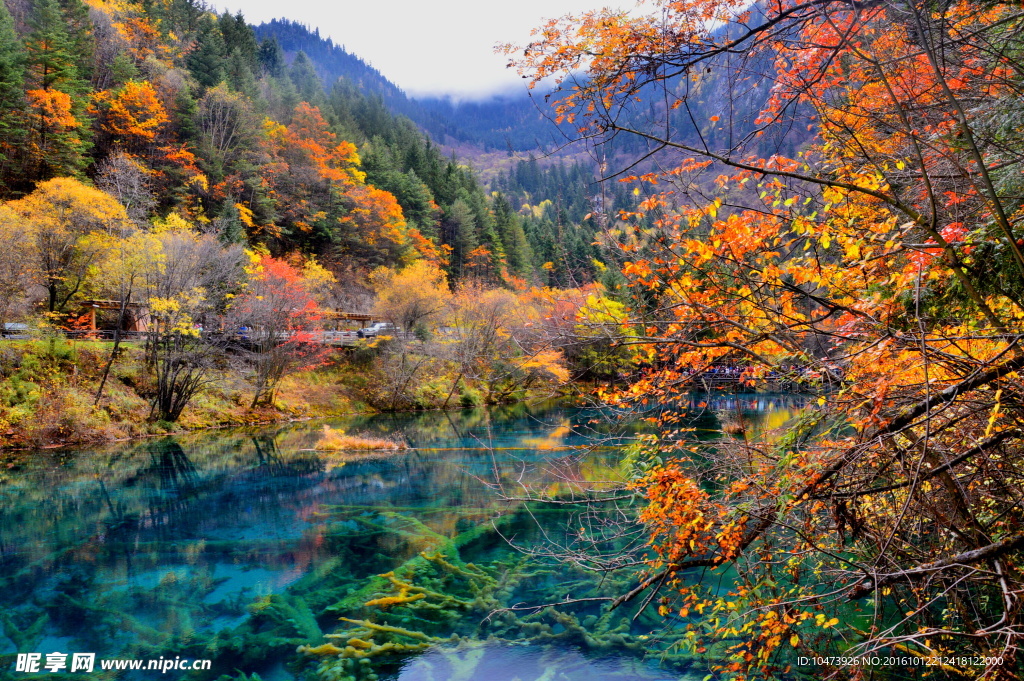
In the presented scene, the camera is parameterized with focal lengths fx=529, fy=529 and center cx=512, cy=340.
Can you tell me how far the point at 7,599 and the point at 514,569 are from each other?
7.44 metres

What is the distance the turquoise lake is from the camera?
6.35 metres

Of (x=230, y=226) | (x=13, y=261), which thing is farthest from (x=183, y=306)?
(x=230, y=226)

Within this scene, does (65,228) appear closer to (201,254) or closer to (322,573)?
(201,254)

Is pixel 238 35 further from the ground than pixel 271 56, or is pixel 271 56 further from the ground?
pixel 271 56

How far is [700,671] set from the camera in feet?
19.7

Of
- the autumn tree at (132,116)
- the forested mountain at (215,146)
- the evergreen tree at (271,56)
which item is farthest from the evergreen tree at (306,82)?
the autumn tree at (132,116)

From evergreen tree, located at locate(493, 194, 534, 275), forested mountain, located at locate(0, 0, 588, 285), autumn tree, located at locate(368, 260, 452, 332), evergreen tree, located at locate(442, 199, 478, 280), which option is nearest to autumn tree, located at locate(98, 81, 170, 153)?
forested mountain, located at locate(0, 0, 588, 285)

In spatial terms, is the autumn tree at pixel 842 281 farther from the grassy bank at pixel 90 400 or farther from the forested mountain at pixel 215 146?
the grassy bank at pixel 90 400

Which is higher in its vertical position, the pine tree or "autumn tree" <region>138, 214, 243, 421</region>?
the pine tree

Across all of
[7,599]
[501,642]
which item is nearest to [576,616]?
[501,642]

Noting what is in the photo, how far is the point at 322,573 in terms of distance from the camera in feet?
29.0

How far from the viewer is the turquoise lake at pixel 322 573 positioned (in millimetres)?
6352

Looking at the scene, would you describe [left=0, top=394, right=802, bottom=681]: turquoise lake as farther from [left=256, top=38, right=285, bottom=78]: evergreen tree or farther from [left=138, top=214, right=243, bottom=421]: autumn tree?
[left=256, top=38, right=285, bottom=78]: evergreen tree

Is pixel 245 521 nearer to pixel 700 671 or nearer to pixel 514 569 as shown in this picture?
pixel 514 569
